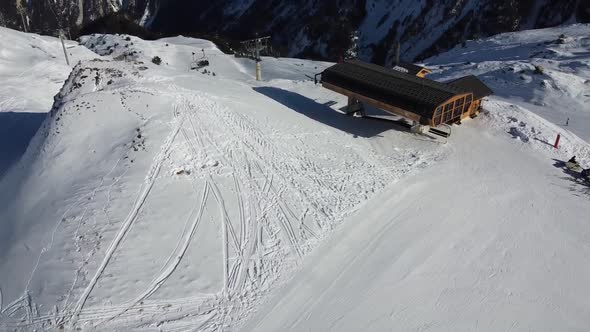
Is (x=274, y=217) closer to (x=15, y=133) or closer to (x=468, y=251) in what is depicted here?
(x=468, y=251)

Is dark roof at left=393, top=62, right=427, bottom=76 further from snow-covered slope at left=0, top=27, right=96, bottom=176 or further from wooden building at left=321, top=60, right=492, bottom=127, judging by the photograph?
snow-covered slope at left=0, top=27, right=96, bottom=176

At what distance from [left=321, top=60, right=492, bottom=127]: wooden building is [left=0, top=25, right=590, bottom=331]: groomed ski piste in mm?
1174

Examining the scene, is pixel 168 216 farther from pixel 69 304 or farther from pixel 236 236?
pixel 69 304

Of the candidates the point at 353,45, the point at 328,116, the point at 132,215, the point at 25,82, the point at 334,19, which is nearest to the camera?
the point at 132,215

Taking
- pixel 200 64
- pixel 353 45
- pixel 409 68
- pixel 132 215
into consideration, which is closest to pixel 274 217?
pixel 132 215

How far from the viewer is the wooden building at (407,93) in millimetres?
18672

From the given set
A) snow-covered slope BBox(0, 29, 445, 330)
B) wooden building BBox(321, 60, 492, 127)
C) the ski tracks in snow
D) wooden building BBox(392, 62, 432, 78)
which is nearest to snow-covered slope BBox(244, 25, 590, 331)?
snow-covered slope BBox(0, 29, 445, 330)

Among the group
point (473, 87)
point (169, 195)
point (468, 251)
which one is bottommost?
point (468, 251)

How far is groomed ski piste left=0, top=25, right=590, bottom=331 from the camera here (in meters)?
11.5

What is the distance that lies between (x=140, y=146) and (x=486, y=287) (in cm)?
1192

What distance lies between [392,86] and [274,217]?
9044 mm

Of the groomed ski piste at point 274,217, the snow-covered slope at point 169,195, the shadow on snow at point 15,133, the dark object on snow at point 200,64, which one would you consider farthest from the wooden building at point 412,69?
the shadow on snow at point 15,133

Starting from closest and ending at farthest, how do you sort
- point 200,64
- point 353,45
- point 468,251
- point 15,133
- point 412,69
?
point 468,251 → point 15,133 → point 412,69 → point 200,64 → point 353,45

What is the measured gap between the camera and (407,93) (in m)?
19.3
